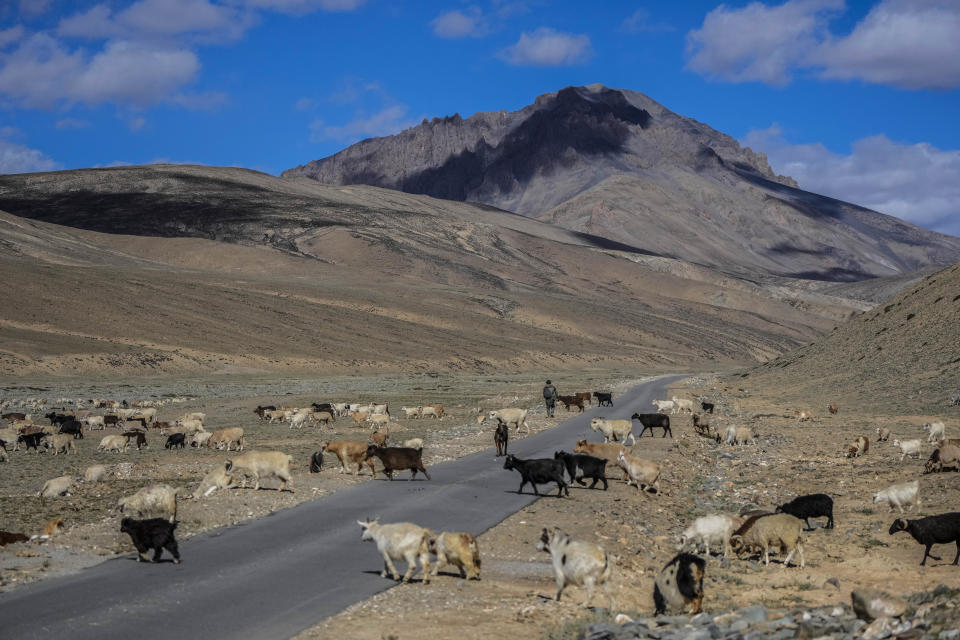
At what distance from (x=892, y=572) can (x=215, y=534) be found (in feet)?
38.0

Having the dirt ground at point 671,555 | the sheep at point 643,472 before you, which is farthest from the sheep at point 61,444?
the sheep at point 643,472

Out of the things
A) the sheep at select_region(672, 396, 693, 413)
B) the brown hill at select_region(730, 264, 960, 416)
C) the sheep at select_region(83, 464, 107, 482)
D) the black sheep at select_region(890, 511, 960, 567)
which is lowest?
the sheep at select_region(83, 464, 107, 482)

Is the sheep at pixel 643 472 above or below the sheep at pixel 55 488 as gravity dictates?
above

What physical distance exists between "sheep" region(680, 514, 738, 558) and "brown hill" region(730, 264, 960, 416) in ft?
103

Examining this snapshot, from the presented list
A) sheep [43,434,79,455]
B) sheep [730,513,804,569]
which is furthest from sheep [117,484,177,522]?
sheep [43,434,79,455]

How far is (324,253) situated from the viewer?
185 m

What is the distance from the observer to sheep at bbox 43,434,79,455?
3281 centimetres

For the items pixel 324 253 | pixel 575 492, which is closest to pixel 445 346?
pixel 324 253

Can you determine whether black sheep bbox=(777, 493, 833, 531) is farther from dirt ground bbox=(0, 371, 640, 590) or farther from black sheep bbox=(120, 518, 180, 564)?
black sheep bbox=(120, 518, 180, 564)

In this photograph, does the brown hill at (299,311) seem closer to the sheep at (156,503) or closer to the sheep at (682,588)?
the sheep at (156,503)

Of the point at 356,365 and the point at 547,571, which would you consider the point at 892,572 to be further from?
the point at 356,365

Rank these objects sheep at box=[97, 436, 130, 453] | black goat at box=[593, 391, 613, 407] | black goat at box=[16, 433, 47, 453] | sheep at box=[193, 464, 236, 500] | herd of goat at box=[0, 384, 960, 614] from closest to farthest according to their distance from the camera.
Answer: herd of goat at box=[0, 384, 960, 614], sheep at box=[193, 464, 236, 500], sheep at box=[97, 436, 130, 453], black goat at box=[16, 433, 47, 453], black goat at box=[593, 391, 613, 407]

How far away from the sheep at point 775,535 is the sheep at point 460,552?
5059 mm

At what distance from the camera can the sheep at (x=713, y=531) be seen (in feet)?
51.5
